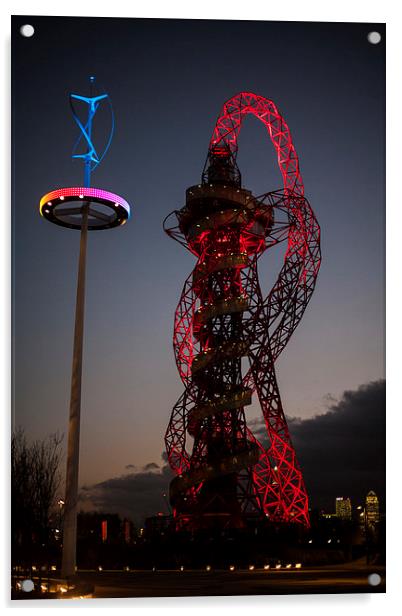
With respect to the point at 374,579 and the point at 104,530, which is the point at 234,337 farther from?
the point at 374,579

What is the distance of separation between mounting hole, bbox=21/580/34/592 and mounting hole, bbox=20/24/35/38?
26.7 feet

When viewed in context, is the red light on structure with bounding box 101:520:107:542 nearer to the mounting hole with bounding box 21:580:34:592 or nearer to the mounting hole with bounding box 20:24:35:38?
the mounting hole with bounding box 21:580:34:592

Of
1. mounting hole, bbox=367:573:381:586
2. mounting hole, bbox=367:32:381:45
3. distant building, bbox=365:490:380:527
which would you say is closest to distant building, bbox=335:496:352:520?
distant building, bbox=365:490:380:527

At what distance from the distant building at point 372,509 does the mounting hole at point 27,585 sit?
5.28 meters

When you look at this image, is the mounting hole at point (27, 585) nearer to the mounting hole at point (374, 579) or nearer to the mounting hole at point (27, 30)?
the mounting hole at point (374, 579)

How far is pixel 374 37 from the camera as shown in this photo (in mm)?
13750

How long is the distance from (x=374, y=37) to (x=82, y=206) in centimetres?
541

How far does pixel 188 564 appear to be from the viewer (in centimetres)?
1484

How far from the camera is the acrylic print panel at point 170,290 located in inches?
522

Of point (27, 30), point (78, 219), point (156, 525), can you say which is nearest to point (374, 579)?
point (156, 525)

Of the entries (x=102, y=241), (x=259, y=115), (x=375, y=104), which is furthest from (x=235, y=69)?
(x=102, y=241)

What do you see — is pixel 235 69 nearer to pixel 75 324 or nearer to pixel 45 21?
pixel 45 21

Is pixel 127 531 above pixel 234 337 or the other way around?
the other way around

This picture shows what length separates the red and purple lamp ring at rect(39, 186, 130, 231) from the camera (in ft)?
44.5
